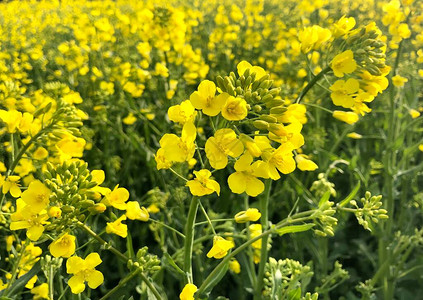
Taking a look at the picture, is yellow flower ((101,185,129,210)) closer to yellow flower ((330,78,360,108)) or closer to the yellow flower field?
the yellow flower field

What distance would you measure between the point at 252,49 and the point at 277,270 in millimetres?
3786

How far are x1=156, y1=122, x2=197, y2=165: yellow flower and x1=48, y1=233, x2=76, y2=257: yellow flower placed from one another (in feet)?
1.08

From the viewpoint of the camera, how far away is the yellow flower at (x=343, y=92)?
144cm

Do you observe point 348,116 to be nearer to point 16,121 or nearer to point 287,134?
point 287,134

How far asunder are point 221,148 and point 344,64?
595 mm

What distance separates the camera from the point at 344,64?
1.42 m

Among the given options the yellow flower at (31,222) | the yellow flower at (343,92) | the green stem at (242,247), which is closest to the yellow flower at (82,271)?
the yellow flower at (31,222)

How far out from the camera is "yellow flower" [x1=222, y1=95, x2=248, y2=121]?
109cm

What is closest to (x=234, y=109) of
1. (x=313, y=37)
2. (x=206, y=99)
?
(x=206, y=99)

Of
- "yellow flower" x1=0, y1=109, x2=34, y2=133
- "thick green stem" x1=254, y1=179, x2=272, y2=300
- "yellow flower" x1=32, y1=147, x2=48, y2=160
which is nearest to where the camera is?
"yellow flower" x1=0, y1=109, x2=34, y2=133

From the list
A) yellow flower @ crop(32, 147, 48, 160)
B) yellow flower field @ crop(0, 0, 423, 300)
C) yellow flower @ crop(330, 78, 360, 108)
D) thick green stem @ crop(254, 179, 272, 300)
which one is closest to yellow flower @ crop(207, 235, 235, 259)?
yellow flower field @ crop(0, 0, 423, 300)

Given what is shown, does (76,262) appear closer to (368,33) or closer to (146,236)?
(368,33)

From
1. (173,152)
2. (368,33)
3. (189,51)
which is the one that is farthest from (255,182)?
(189,51)

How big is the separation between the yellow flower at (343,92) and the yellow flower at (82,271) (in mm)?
906
